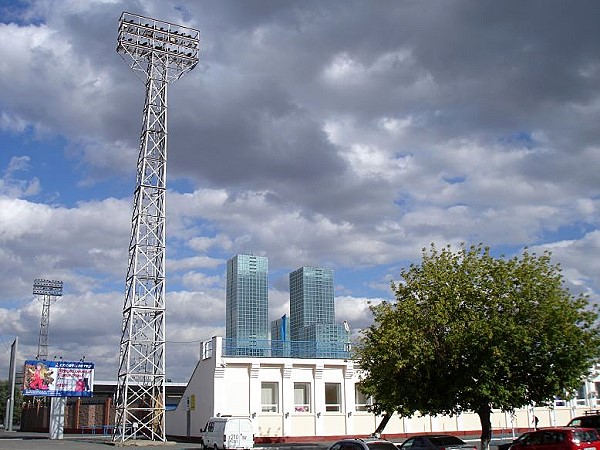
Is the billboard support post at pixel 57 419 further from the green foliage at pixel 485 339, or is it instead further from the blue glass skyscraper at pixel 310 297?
the blue glass skyscraper at pixel 310 297

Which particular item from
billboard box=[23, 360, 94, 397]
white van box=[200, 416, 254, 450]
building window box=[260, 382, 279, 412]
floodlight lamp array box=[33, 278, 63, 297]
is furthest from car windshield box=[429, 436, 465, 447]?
floodlight lamp array box=[33, 278, 63, 297]

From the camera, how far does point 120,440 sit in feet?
147

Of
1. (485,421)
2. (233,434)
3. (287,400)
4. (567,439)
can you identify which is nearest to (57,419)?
(287,400)

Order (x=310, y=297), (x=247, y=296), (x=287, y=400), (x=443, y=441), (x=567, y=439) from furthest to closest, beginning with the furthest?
(x=310, y=297)
(x=247, y=296)
(x=287, y=400)
(x=443, y=441)
(x=567, y=439)

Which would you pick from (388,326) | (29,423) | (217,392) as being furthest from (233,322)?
(388,326)

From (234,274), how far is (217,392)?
137848 mm

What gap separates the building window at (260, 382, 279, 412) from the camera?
46000 mm

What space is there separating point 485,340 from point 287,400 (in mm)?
22782

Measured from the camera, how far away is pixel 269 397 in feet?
152

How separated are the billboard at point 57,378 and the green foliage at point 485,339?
117 feet

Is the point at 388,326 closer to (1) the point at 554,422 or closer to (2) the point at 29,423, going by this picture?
(1) the point at 554,422

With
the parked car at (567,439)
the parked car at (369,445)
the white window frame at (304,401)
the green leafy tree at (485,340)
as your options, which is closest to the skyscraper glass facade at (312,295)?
the white window frame at (304,401)

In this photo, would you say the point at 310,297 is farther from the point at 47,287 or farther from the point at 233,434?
the point at 233,434

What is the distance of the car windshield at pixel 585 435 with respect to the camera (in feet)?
75.4
